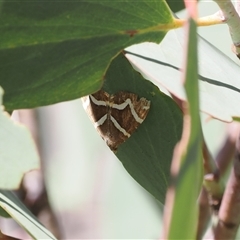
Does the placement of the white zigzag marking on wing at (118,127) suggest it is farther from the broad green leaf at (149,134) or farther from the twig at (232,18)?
the twig at (232,18)

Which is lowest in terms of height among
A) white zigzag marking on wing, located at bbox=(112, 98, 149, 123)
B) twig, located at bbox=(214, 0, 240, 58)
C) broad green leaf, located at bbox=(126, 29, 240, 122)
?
white zigzag marking on wing, located at bbox=(112, 98, 149, 123)

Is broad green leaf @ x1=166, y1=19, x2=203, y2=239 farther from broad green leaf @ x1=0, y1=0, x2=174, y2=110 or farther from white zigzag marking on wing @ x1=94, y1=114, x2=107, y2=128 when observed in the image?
white zigzag marking on wing @ x1=94, y1=114, x2=107, y2=128

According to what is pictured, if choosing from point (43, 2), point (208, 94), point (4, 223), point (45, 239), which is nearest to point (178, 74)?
point (208, 94)

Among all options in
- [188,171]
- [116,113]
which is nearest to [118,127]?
[116,113]

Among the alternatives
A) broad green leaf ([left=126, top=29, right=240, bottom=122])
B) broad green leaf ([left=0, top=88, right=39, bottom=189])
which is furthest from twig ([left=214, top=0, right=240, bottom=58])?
broad green leaf ([left=0, top=88, right=39, bottom=189])

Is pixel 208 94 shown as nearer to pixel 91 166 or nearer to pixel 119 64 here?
pixel 119 64

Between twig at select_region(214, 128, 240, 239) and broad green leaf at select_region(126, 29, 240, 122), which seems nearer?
broad green leaf at select_region(126, 29, 240, 122)

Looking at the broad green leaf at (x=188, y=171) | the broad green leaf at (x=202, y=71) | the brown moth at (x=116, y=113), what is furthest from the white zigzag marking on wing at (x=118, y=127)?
the broad green leaf at (x=188, y=171)
